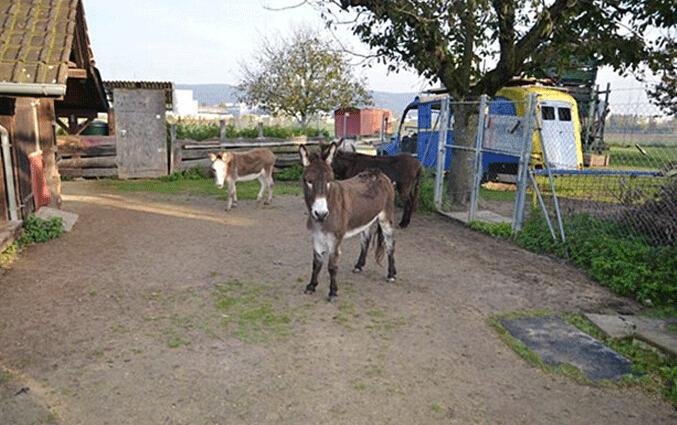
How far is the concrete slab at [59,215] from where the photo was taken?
789cm

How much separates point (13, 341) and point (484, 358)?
4128mm

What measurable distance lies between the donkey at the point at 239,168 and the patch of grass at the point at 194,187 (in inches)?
35.6

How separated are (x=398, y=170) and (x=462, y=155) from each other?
1.88 metres

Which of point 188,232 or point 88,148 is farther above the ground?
point 88,148

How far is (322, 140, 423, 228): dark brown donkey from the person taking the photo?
29.8 feet

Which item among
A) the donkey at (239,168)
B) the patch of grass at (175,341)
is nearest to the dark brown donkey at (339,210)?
the patch of grass at (175,341)

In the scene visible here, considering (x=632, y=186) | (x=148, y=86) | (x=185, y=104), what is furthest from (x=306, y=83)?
(x=185, y=104)

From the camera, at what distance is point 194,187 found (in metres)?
13.2

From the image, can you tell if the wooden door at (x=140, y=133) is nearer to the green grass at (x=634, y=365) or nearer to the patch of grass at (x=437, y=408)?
the green grass at (x=634, y=365)

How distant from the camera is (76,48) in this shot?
7.35 meters

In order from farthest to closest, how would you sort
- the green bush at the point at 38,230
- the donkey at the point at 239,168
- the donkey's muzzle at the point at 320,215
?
the donkey at the point at 239,168 < the green bush at the point at 38,230 < the donkey's muzzle at the point at 320,215

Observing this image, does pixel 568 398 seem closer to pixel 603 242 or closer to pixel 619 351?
pixel 619 351

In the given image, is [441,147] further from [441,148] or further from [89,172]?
[89,172]

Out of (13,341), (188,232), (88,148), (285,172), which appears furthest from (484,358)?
(88,148)
